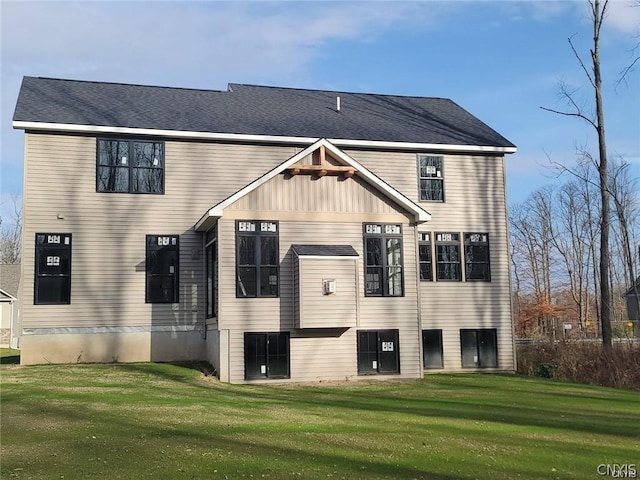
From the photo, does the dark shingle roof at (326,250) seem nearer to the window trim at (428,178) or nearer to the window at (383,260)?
the window at (383,260)

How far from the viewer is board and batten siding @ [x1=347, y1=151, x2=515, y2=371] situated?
74.4 feet

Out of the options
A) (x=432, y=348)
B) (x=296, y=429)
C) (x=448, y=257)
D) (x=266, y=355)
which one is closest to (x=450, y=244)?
(x=448, y=257)

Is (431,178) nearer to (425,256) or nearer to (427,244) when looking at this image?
(427,244)

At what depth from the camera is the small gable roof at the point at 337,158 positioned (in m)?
18.4

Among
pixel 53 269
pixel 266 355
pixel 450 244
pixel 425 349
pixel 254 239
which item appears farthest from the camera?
pixel 450 244

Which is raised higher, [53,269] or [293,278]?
[53,269]

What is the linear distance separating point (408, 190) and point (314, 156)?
504 centimetres

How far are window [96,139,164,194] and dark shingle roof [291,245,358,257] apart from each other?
5338 mm

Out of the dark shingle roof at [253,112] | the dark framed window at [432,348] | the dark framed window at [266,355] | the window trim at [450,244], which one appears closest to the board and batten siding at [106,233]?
the dark shingle roof at [253,112]

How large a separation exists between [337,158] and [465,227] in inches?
256

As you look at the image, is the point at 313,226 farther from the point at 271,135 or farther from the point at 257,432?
the point at 257,432

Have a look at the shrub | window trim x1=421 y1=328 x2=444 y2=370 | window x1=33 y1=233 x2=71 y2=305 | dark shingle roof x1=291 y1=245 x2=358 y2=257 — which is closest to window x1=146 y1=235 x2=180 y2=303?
window x1=33 y1=233 x2=71 y2=305

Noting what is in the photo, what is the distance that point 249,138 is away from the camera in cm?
2172

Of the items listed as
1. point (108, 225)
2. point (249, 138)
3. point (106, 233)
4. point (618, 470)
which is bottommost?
point (618, 470)
